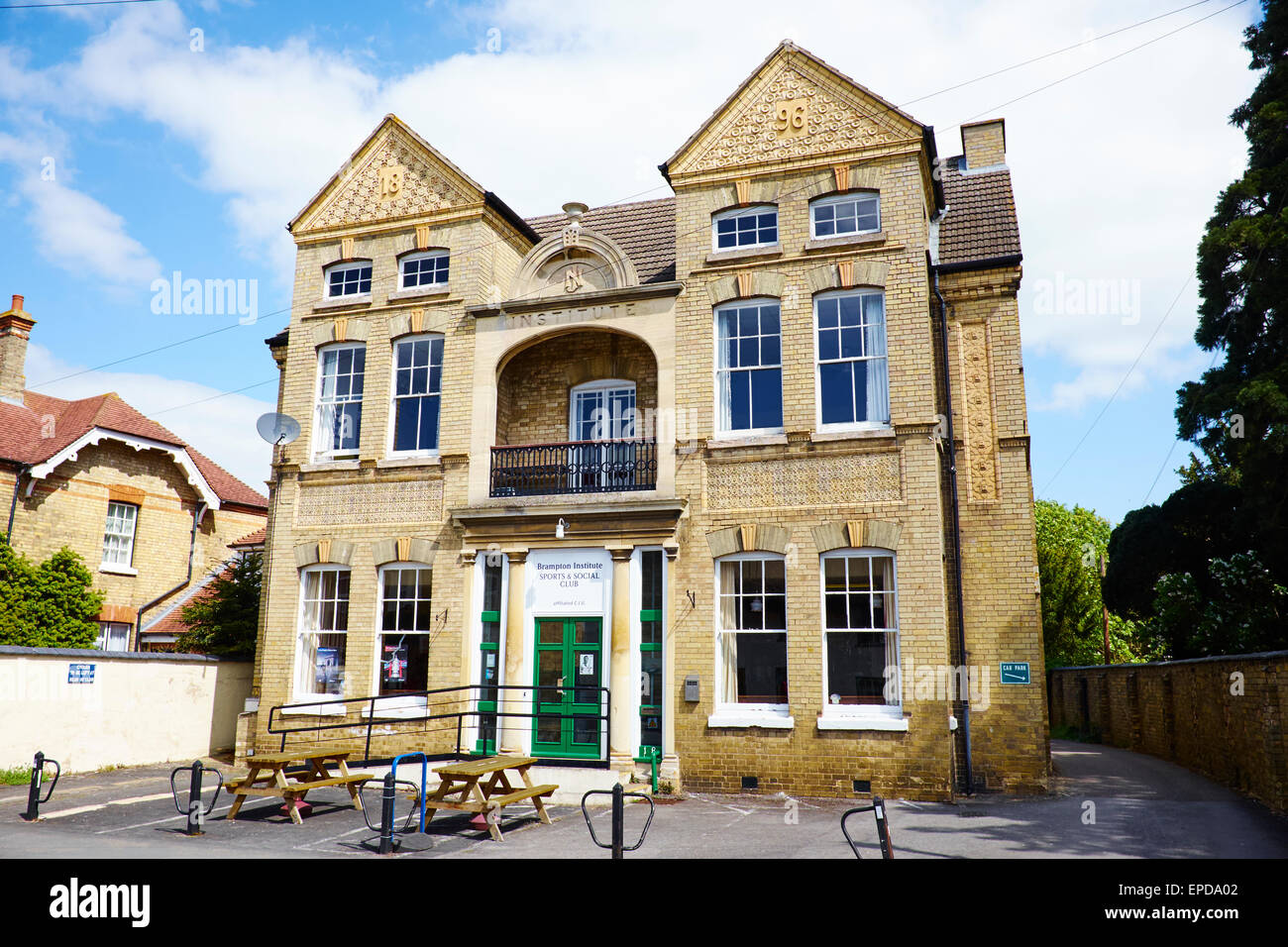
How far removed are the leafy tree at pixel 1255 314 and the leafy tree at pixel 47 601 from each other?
24746mm

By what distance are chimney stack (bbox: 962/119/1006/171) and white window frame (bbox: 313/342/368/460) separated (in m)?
12.9

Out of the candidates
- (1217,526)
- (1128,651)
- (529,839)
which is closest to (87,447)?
(529,839)

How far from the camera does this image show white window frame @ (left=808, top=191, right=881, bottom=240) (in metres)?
16.0

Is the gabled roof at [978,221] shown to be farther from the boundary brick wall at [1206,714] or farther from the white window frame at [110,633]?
the white window frame at [110,633]

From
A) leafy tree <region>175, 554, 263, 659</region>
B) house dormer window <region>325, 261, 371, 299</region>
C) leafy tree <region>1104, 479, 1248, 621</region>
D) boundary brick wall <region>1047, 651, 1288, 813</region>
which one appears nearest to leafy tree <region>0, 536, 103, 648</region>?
leafy tree <region>175, 554, 263, 659</region>

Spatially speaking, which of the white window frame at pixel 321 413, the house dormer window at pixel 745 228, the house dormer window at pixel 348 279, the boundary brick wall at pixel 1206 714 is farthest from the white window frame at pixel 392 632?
the boundary brick wall at pixel 1206 714

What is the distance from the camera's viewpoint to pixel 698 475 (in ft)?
52.0

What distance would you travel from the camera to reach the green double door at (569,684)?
15727mm

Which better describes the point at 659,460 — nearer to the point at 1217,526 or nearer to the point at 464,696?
the point at 464,696


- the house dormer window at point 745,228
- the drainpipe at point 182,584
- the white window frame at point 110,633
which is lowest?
the white window frame at point 110,633

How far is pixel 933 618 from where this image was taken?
14328mm

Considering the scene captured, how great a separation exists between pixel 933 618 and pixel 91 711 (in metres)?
15.0

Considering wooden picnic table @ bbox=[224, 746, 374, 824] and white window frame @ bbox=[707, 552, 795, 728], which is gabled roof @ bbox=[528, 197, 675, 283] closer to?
white window frame @ bbox=[707, 552, 795, 728]

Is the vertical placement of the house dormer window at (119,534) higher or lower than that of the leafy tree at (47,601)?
higher
